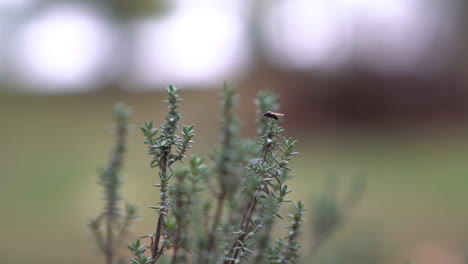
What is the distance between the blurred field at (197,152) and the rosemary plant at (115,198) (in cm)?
49

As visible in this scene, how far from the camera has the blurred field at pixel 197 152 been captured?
50.6 inches

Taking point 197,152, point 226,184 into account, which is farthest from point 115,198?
point 197,152

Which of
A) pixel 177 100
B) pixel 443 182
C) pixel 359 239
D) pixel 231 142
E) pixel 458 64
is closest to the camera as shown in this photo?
pixel 177 100

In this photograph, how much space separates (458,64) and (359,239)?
2.27 metres

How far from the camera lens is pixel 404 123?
2.62 meters

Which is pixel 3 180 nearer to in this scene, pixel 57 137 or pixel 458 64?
pixel 57 137

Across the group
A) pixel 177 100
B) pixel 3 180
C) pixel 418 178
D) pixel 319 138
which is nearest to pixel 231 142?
pixel 177 100

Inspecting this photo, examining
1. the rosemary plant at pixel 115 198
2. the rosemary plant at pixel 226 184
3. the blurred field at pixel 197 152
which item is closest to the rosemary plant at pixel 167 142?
the rosemary plant at pixel 226 184

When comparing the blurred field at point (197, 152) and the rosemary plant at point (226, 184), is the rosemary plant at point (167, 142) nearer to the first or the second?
the rosemary plant at point (226, 184)

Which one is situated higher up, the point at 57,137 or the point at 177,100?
the point at 57,137

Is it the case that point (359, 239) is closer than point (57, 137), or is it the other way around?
point (359, 239)

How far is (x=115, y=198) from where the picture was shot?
0.46 meters

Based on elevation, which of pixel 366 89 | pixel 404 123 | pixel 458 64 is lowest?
pixel 404 123

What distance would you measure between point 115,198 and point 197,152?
1710mm
